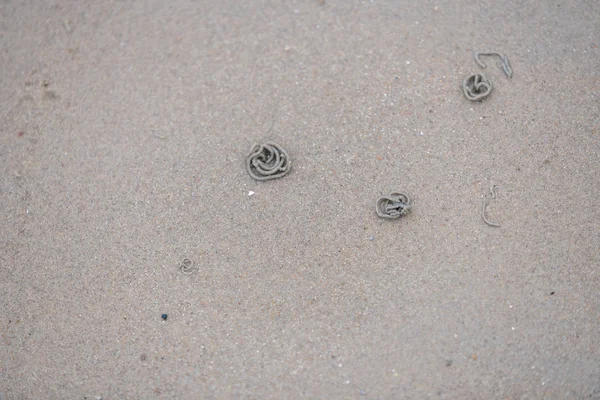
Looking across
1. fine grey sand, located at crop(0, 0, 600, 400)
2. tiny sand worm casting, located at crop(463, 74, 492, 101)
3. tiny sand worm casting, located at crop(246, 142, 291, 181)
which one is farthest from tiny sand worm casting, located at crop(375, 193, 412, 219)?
tiny sand worm casting, located at crop(463, 74, 492, 101)

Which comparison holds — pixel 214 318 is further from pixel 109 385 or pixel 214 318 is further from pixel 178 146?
pixel 178 146

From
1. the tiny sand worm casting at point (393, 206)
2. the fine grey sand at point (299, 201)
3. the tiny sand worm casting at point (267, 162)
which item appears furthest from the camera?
the tiny sand worm casting at point (267, 162)

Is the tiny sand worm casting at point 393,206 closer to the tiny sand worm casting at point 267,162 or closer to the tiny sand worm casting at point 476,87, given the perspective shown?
the tiny sand worm casting at point 267,162

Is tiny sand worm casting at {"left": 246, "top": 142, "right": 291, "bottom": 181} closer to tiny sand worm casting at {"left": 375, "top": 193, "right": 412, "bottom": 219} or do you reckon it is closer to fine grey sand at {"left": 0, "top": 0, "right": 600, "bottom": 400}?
fine grey sand at {"left": 0, "top": 0, "right": 600, "bottom": 400}

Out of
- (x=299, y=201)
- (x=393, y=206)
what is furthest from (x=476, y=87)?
(x=299, y=201)

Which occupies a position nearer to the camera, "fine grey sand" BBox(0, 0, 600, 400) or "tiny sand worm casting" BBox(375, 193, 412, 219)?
"fine grey sand" BBox(0, 0, 600, 400)

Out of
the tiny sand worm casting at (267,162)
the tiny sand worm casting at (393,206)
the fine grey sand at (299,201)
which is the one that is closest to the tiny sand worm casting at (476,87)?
the fine grey sand at (299,201)

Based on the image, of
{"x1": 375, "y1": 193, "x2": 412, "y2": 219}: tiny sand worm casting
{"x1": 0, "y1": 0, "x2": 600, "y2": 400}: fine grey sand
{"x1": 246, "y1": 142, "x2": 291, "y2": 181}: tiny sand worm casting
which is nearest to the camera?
{"x1": 0, "y1": 0, "x2": 600, "y2": 400}: fine grey sand

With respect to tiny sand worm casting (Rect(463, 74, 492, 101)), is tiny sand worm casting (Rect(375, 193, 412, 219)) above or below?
below

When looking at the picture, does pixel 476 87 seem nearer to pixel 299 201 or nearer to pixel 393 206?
pixel 393 206
